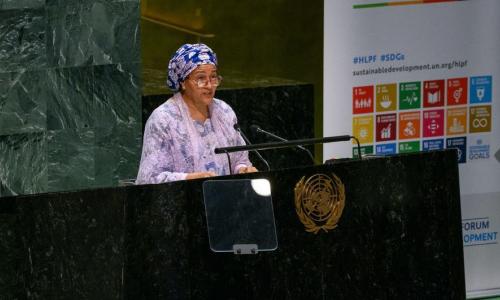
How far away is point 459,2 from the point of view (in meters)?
7.67

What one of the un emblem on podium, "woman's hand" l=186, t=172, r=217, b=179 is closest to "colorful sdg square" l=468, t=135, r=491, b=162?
the un emblem on podium

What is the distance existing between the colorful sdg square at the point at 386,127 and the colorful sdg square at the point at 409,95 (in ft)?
0.31

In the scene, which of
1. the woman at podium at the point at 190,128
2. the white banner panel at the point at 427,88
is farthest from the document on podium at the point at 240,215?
the white banner panel at the point at 427,88

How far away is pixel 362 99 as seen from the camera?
752cm

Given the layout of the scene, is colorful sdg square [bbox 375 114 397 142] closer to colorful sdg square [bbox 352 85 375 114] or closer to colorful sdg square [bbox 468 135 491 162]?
colorful sdg square [bbox 352 85 375 114]

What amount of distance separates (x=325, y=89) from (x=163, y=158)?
1.82 metres

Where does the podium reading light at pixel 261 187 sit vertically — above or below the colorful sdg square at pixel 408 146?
below

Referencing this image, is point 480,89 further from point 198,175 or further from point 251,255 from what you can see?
point 251,255

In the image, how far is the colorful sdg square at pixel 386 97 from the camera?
7559 mm

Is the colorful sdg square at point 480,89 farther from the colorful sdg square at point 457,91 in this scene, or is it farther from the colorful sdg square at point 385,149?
the colorful sdg square at point 385,149

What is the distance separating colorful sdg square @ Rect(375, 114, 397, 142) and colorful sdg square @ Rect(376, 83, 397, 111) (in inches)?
2.2

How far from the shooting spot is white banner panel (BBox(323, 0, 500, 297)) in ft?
24.4

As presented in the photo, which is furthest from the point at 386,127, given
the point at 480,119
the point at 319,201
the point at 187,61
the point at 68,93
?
the point at 319,201

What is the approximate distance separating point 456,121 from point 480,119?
0.16m
